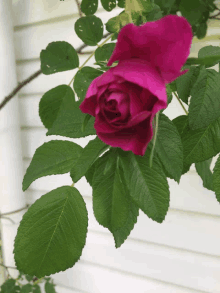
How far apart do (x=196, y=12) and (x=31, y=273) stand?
0.50 meters

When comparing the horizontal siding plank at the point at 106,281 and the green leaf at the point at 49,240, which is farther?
the horizontal siding plank at the point at 106,281

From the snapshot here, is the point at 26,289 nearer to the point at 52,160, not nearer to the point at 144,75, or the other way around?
the point at 52,160

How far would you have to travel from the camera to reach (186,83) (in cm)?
27

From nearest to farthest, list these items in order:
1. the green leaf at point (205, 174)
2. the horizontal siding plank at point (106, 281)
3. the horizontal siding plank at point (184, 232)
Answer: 1. the green leaf at point (205, 174)
2. the horizontal siding plank at point (184, 232)
3. the horizontal siding plank at point (106, 281)

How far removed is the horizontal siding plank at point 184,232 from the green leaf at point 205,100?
49 cm

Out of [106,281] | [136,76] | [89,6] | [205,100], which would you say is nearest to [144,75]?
[136,76]

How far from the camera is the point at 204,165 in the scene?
42 centimetres

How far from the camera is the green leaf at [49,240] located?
0.26m

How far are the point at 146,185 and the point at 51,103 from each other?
0.33m

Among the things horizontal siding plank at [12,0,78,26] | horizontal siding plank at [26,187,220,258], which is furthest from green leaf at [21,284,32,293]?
horizontal siding plank at [12,0,78,26]

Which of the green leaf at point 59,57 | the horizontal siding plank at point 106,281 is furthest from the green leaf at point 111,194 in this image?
the horizontal siding plank at point 106,281

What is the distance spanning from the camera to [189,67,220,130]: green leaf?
0.25 meters

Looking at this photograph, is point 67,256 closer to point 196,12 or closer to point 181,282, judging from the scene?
point 196,12

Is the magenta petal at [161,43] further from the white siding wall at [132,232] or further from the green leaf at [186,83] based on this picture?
the white siding wall at [132,232]
